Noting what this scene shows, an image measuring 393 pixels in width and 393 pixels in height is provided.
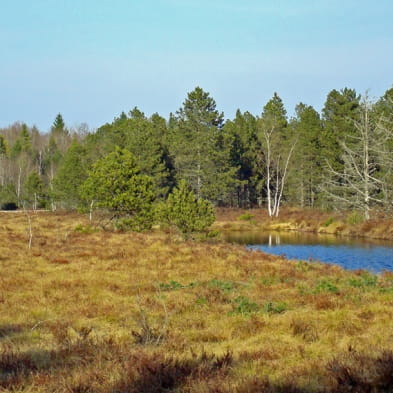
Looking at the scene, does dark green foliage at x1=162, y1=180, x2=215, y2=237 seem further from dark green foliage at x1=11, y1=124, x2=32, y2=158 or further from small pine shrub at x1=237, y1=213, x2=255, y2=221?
dark green foliage at x1=11, y1=124, x2=32, y2=158

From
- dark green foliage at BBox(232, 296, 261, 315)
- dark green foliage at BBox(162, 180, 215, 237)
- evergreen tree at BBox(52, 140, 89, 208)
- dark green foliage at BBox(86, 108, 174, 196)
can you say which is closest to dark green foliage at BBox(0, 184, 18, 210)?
dark green foliage at BBox(86, 108, 174, 196)

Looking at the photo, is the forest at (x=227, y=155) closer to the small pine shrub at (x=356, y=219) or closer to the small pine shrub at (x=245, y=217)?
the small pine shrub at (x=245, y=217)

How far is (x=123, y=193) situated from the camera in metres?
28.9

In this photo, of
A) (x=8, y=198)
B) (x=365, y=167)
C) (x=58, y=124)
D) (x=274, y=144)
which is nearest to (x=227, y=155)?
(x=274, y=144)

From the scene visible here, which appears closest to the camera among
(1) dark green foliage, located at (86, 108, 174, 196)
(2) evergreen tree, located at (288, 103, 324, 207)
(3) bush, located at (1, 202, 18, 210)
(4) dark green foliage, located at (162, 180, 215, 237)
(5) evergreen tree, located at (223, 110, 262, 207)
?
(4) dark green foliage, located at (162, 180, 215, 237)

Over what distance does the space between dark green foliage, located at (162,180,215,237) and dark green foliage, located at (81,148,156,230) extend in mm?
1759

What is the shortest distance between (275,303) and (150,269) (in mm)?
6839

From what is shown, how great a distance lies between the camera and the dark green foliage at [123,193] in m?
29.2

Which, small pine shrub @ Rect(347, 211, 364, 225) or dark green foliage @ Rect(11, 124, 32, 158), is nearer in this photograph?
small pine shrub @ Rect(347, 211, 364, 225)

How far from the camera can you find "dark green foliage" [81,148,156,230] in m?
29.2

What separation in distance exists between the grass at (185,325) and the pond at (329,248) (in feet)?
24.3

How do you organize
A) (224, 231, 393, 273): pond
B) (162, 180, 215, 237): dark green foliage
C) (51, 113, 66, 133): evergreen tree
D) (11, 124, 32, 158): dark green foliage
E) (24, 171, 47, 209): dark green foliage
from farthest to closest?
(51, 113, 66, 133): evergreen tree < (11, 124, 32, 158): dark green foliage < (24, 171, 47, 209): dark green foliage < (162, 180, 215, 237): dark green foliage < (224, 231, 393, 273): pond

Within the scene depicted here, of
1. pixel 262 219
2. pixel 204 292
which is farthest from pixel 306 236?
pixel 204 292

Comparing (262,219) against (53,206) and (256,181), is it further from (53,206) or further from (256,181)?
(53,206)
